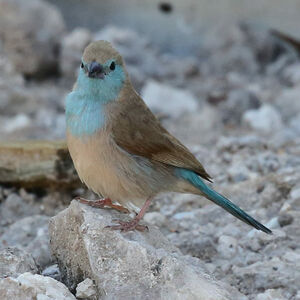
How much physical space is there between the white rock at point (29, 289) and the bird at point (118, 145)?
0.63 metres

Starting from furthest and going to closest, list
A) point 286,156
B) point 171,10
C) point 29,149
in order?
point 171,10 < point 286,156 < point 29,149

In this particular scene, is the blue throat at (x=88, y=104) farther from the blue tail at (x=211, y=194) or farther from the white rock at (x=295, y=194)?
the white rock at (x=295, y=194)

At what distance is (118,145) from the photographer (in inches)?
135

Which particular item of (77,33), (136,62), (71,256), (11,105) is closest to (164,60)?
(136,62)

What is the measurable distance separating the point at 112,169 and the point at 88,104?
1.08ft

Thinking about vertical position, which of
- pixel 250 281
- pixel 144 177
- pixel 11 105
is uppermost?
pixel 144 177

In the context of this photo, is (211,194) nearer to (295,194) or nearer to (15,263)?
(295,194)

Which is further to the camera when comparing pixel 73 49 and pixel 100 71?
pixel 73 49

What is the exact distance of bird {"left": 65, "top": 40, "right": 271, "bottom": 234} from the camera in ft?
11.1

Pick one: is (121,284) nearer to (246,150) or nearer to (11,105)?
(246,150)

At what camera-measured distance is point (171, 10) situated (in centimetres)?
826

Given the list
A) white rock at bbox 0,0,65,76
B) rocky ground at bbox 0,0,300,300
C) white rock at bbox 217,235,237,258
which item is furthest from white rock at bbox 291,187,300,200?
white rock at bbox 0,0,65,76

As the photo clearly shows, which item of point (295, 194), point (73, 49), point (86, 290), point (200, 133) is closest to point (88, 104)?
point (86, 290)

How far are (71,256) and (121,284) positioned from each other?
1.12ft
